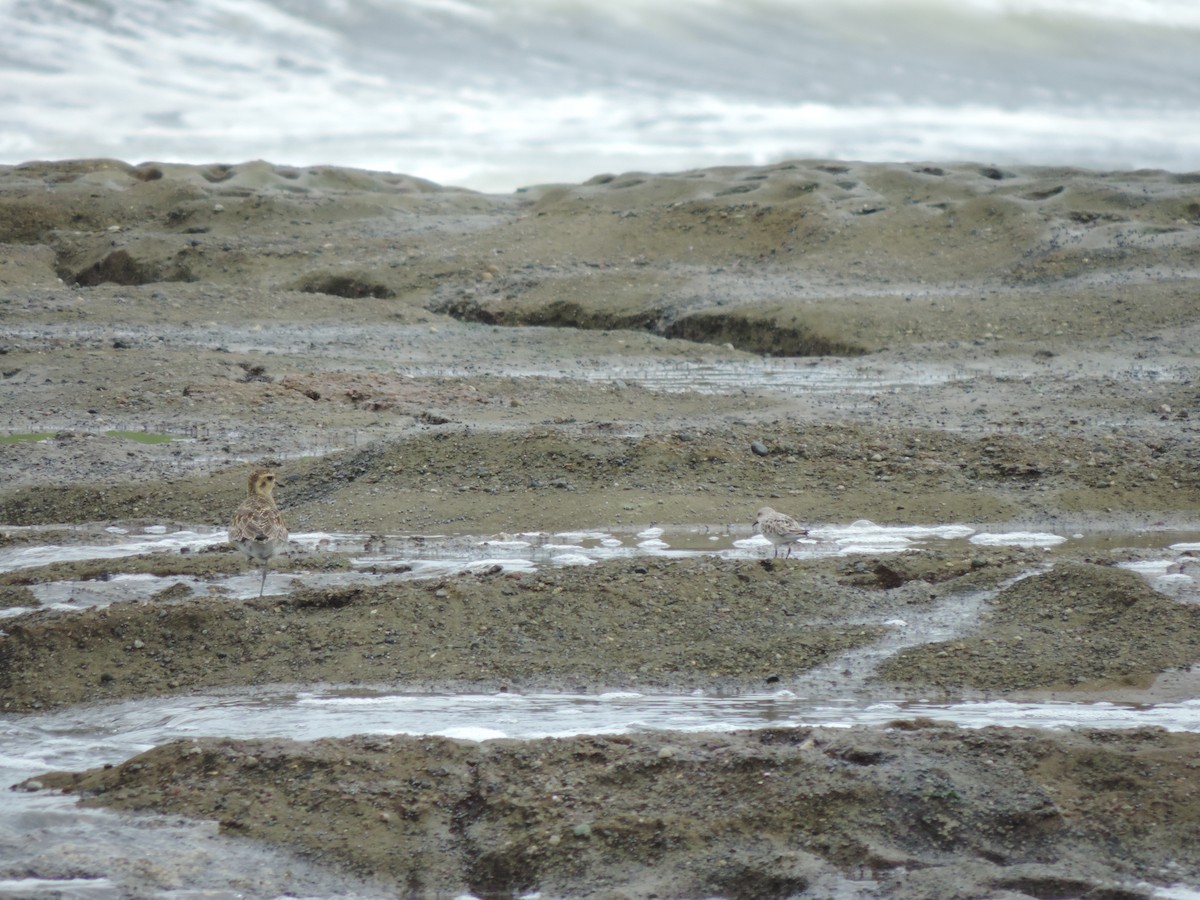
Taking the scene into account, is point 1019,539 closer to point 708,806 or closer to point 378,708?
point 378,708

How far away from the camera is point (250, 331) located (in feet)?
68.9

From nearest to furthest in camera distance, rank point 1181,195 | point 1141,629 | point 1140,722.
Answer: point 1140,722, point 1141,629, point 1181,195

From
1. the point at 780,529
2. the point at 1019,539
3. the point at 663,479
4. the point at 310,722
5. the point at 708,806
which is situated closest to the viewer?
the point at 708,806

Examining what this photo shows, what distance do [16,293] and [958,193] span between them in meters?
20.2

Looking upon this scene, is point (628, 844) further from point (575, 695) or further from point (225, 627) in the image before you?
point (225, 627)

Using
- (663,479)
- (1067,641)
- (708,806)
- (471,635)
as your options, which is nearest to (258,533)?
(471,635)

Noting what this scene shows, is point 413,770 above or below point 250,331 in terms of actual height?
below

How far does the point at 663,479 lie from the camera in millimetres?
11555

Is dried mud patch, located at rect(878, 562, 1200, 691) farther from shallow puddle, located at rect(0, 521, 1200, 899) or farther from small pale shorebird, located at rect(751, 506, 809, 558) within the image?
small pale shorebird, located at rect(751, 506, 809, 558)

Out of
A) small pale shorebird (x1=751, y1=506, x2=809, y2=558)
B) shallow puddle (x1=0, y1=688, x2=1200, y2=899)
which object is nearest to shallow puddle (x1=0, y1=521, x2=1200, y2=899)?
shallow puddle (x1=0, y1=688, x2=1200, y2=899)

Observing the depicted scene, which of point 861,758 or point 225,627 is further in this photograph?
point 225,627

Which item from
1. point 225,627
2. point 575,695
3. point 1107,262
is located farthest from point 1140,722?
point 1107,262

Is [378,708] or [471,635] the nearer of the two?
[378,708]

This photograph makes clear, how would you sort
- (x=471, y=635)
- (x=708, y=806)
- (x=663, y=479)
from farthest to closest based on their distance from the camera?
(x=663, y=479) < (x=471, y=635) < (x=708, y=806)
